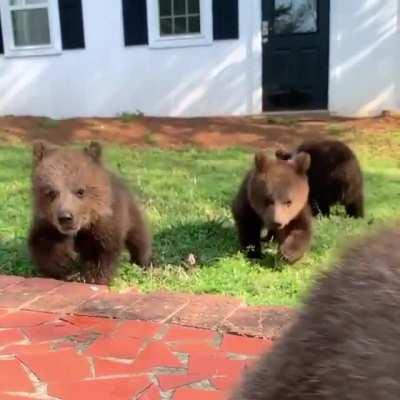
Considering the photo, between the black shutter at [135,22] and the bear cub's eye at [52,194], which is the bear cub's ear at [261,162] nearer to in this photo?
the bear cub's eye at [52,194]

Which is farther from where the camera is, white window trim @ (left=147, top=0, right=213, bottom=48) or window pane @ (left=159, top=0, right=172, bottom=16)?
window pane @ (left=159, top=0, right=172, bottom=16)

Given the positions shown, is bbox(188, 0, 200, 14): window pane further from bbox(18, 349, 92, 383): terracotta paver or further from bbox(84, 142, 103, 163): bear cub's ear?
bbox(18, 349, 92, 383): terracotta paver

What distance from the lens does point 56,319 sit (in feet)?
12.9

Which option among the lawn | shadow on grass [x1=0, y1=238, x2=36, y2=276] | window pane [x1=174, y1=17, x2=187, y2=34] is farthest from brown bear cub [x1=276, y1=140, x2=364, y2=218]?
window pane [x1=174, y1=17, x2=187, y2=34]

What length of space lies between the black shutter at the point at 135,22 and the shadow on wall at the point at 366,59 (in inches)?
153

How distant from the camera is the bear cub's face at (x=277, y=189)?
525 cm

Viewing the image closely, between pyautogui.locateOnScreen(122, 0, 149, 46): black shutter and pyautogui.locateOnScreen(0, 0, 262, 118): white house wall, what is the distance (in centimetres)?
13

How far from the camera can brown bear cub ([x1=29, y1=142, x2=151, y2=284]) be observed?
4582mm

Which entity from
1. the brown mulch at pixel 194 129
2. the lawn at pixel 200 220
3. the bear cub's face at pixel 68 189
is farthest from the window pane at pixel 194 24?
the bear cub's face at pixel 68 189

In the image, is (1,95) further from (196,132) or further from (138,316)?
(138,316)

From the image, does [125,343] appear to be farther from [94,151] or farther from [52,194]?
[94,151]

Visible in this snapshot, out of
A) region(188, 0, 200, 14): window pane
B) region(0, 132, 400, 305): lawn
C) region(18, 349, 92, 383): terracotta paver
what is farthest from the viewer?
region(188, 0, 200, 14): window pane

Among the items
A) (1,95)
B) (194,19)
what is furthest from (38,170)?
(1,95)

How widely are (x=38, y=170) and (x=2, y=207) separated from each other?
242 cm
